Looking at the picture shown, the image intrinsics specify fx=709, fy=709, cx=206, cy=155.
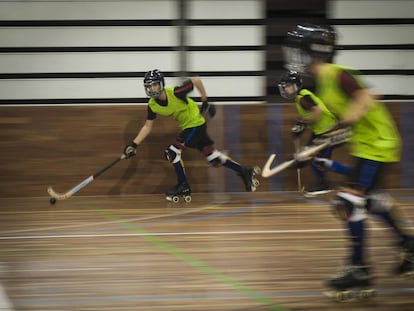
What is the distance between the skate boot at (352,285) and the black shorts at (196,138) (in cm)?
413

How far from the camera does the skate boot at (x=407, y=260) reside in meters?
4.26

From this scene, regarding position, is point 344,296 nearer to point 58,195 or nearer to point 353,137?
point 353,137

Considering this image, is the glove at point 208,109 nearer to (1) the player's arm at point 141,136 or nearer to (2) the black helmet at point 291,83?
(1) the player's arm at point 141,136

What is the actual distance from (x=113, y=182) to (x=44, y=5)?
2279 mm

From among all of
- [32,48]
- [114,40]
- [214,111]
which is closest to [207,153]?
[214,111]

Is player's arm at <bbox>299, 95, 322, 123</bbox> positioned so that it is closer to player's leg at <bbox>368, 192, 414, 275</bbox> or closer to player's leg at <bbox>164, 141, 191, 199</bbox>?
player's leg at <bbox>164, 141, 191, 199</bbox>

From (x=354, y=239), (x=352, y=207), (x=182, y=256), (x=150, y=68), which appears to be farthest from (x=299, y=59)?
Answer: (x=150, y=68)

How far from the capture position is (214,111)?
8.16m

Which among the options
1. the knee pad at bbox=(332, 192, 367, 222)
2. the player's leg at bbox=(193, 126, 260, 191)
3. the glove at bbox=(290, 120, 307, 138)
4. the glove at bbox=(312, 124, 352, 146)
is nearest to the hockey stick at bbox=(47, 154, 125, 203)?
the player's leg at bbox=(193, 126, 260, 191)

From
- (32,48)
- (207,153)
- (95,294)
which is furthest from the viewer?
(32,48)

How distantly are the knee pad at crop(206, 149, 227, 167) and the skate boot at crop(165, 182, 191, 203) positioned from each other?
1.41 ft

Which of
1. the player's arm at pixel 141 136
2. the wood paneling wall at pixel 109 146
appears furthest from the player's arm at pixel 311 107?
the player's arm at pixel 141 136

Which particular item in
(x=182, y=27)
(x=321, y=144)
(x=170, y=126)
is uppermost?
(x=182, y=27)

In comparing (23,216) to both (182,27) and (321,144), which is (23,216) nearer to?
(182,27)
